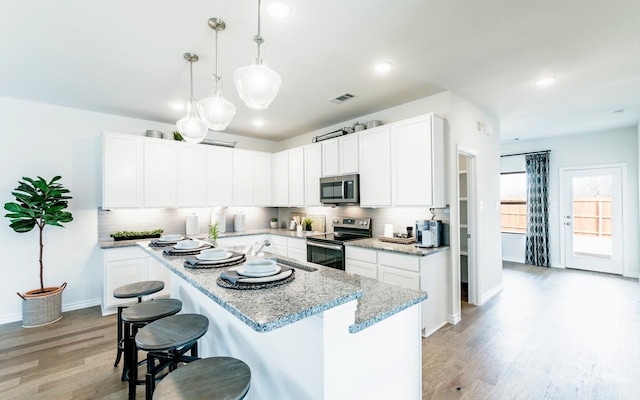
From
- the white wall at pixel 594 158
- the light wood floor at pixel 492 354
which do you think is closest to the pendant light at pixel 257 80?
the light wood floor at pixel 492 354

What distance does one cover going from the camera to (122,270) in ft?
12.4

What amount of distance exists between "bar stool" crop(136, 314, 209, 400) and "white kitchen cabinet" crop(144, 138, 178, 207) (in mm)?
2816

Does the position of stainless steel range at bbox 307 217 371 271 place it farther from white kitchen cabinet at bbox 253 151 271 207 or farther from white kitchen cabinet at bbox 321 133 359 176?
white kitchen cabinet at bbox 253 151 271 207

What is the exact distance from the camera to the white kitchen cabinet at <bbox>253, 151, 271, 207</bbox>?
211 inches

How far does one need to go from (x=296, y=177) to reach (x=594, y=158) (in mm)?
5985

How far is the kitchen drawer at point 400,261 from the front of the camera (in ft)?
9.88

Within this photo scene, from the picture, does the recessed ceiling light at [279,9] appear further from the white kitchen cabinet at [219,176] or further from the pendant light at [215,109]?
the white kitchen cabinet at [219,176]

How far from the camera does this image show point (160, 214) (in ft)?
15.0

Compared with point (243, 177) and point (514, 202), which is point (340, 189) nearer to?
point (243, 177)

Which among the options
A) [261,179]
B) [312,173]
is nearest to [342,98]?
[312,173]

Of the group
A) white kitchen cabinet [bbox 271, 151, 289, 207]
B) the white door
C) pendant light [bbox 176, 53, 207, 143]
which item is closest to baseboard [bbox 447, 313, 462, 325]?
white kitchen cabinet [bbox 271, 151, 289, 207]

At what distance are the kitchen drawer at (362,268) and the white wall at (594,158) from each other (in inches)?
208

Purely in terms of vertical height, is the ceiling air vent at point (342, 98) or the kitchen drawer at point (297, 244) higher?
the ceiling air vent at point (342, 98)

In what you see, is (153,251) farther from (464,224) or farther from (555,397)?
(464,224)
